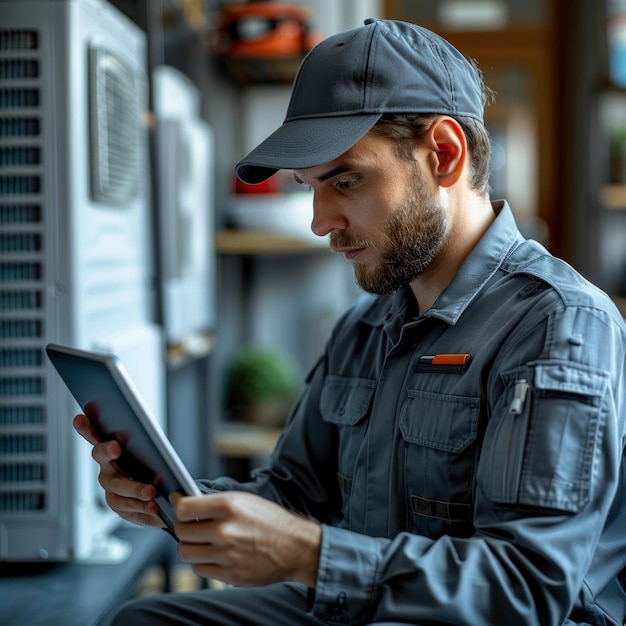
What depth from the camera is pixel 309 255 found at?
11.3 ft

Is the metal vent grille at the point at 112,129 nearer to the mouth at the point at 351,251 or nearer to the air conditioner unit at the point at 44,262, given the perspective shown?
the air conditioner unit at the point at 44,262

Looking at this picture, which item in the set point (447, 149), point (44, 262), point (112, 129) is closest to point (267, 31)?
point (112, 129)

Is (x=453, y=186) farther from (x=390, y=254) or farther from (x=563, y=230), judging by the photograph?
(x=563, y=230)

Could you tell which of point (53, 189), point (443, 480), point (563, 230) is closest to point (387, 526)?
point (443, 480)

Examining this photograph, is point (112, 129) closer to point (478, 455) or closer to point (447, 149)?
point (447, 149)

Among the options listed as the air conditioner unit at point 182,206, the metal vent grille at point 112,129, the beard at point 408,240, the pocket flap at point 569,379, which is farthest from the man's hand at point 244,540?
the air conditioner unit at point 182,206

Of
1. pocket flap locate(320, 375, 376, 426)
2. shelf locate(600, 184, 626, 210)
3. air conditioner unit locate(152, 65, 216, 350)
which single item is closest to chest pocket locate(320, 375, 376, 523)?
pocket flap locate(320, 375, 376, 426)

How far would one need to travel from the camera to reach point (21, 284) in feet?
5.24

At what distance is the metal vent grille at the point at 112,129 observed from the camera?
1668 mm

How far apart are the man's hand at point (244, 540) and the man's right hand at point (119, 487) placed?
0.56 feet

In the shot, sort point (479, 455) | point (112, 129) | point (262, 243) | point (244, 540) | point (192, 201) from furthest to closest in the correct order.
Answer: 1. point (262, 243)
2. point (192, 201)
3. point (112, 129)
4. point (479, 455)
5. point (244, 540)

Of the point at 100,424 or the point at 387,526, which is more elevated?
the point at 100,424

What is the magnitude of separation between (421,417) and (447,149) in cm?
37

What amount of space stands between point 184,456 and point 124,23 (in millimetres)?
1364
